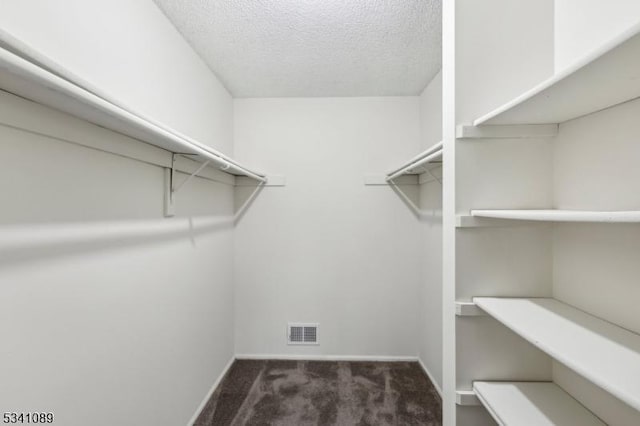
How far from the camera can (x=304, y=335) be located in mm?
2500

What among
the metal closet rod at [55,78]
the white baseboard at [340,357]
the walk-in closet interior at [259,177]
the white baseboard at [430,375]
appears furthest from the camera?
the white baseboard at [340,357]

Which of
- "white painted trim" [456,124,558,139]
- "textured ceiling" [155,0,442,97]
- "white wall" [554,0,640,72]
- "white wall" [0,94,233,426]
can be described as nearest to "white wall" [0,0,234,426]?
"white wall" [0,94,233,426]

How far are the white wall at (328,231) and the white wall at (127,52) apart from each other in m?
0.73

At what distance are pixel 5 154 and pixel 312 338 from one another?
2.28 metres

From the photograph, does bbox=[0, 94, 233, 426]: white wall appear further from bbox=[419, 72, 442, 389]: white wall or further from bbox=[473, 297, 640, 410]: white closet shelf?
bbox=[419, 72, 442, 389]: white wall

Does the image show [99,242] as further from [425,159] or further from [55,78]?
[425,159]

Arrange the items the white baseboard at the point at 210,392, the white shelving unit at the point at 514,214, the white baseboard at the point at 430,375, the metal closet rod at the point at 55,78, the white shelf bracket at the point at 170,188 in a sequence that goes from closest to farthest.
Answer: the metal closet rod at the point at 55,78
the white shelving unit at the point at 514,214
the white shelf bracket at the point at 170,188
the white baseboard at the point at 210,392
the white baseboard at the point at 430,375

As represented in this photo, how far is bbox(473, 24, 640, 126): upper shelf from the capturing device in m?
0.54

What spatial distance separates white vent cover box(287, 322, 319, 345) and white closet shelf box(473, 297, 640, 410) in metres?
1.71

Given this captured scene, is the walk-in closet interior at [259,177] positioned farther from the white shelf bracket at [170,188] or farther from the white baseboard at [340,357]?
the white baseboard at [340,357]

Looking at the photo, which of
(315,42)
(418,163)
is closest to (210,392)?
(418,163)

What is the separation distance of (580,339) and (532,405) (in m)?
0.36

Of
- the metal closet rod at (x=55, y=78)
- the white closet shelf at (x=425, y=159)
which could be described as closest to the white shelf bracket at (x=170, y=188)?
the metal closet rod at (x=55, y=78)

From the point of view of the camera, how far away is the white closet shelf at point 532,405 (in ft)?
2.79
